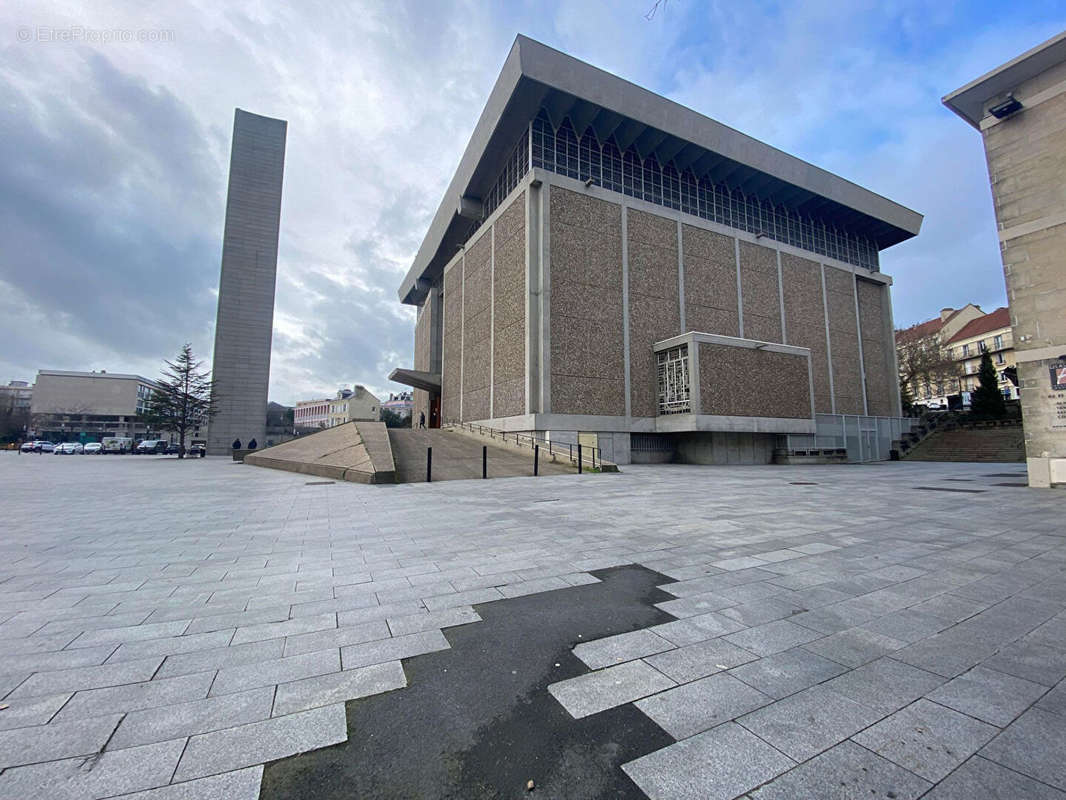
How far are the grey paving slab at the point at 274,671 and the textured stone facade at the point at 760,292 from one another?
30.5 meters

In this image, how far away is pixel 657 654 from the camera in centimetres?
285

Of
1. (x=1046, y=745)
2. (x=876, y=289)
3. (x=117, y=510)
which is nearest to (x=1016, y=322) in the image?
(x=1046, y=745)

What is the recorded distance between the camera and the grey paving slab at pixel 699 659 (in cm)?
261

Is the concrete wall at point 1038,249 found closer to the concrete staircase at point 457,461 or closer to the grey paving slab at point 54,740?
the concrete staircase at point 457,461

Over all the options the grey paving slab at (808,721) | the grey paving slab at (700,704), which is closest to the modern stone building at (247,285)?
the grey paving slab at (700,704)

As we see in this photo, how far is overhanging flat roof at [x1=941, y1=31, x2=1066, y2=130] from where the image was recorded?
1184 centimetres

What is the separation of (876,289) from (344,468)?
1701 inches

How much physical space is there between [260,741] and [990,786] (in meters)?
2.98

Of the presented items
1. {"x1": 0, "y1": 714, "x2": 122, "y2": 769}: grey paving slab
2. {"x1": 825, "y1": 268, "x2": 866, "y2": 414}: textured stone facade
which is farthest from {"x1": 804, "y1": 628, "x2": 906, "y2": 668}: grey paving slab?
{"x1": 825, "y1": 268, "x2": 866, "y2": 414}: textured stone facade

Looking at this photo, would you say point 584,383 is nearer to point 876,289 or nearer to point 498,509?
point 498,509

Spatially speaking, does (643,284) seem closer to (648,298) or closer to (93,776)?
(648,298)

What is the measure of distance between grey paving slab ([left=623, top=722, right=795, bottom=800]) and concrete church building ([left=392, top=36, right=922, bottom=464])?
59.1 feet

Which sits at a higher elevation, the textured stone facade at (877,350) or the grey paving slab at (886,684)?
the textured stone facade at (877,350)

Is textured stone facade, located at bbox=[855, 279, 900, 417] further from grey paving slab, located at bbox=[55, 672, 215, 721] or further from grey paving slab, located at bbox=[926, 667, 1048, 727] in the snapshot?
grey paving slab, located at bbox=[55, 672, 215, 721]
